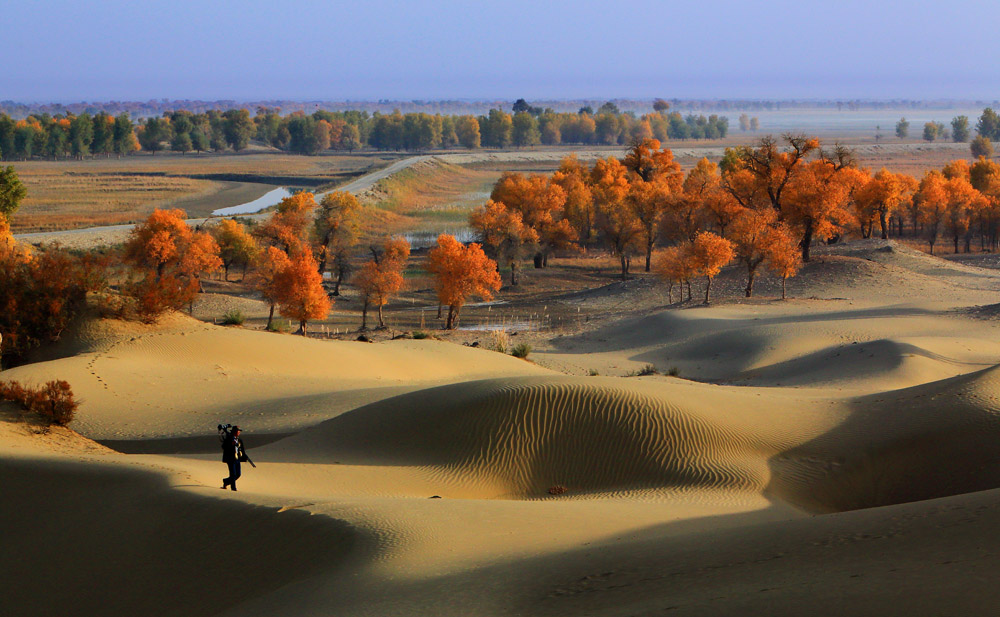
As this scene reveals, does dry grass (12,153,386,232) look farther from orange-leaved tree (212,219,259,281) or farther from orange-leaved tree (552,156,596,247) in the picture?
orange-leaved tree (552,156,596,247)

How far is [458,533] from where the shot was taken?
40.9 ft

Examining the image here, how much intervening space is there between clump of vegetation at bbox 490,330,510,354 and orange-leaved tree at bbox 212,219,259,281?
28.1 metres

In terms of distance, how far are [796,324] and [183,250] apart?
37237mm

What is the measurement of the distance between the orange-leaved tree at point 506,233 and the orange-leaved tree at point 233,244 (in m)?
17.2

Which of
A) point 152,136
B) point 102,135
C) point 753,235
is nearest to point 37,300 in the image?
point 753,235

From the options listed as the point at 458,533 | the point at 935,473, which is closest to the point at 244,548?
the point at 458,533

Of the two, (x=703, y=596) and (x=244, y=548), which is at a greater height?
(x=703, y=596)

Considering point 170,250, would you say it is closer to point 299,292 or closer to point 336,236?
point 336,236

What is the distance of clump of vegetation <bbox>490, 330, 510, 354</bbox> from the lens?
39912 mm

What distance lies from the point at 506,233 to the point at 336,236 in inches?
512

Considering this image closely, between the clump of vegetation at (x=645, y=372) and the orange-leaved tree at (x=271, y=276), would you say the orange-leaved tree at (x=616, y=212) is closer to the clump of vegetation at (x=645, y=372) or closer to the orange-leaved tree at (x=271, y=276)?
Result: the orange-leaved tree at (x=271, y=276)

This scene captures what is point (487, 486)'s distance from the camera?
17469 millimetres

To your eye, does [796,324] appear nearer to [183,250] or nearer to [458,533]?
[458,533]

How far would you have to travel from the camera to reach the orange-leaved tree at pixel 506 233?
222ft
